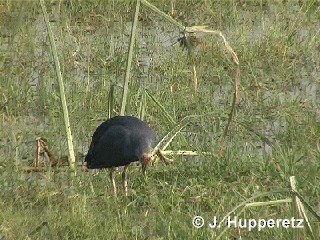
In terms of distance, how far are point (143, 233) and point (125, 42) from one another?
304 cm

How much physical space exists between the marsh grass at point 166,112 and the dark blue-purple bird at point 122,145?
136 millimetres

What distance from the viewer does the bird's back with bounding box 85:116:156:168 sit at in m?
4.27

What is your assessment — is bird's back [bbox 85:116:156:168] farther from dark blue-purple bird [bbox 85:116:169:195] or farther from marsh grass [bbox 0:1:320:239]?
marsh grass [bbox 0:1:320:239]

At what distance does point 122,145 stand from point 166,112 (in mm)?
383

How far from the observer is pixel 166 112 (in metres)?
4.61

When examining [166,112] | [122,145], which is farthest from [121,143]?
[166,112]

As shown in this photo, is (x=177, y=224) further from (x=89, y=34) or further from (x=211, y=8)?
(x=211, y=8)

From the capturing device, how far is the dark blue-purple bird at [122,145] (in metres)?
4.26

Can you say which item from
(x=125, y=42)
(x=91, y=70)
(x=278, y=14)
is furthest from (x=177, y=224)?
(x=278, y=14)

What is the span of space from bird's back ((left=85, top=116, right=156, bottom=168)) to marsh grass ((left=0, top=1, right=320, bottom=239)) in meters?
0.16

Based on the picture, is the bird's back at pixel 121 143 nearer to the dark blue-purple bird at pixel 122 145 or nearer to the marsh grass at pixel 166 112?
the dark blue-purple bird at pixel 122 145

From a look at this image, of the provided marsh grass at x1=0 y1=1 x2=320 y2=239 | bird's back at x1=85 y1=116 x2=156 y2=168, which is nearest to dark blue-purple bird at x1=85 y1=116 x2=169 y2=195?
bird's back at x1=85 y1=116 x2=156 y2=168

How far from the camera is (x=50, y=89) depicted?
5.84 metres

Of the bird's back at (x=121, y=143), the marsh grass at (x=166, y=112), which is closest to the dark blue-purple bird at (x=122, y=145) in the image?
the bird's back at (x=121, y=143)
